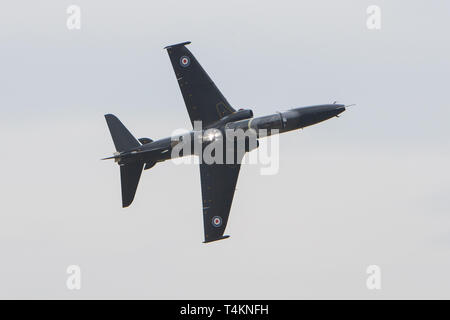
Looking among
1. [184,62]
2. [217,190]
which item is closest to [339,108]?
[217,190]

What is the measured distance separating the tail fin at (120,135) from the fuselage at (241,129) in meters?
0.69

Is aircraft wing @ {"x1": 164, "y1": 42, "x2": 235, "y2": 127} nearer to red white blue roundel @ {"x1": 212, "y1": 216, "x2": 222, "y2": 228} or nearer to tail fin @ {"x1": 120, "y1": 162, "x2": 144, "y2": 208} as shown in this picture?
tail fin @ {"x1": 120, "y1": 162, "x2": 144, "y2": 208}

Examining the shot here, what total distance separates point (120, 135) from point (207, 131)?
7326 mm

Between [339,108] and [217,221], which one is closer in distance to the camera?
[339,108]

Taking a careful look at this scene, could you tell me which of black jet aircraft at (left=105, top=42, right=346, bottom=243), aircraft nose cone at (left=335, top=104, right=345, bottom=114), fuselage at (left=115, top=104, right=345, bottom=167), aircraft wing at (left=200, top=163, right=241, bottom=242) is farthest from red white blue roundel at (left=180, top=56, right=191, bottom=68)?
aircraft nose cone at (left=335, top=104, right=345, bottom=114)

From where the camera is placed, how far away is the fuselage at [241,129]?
57250 millimetres

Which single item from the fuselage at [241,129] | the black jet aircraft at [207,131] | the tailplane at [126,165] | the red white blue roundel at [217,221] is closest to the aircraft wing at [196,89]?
the black jet aircraft at [207,131]

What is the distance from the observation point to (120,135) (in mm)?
58188

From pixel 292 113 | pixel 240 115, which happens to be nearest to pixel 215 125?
pixel 240 115

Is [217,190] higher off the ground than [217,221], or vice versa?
[217,190]

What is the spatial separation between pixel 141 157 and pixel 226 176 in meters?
7.36

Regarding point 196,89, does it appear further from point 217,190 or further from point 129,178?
point 129,178

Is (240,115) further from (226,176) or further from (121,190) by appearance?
(121,190)

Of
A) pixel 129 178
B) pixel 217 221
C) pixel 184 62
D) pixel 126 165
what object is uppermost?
pixel 184 62
